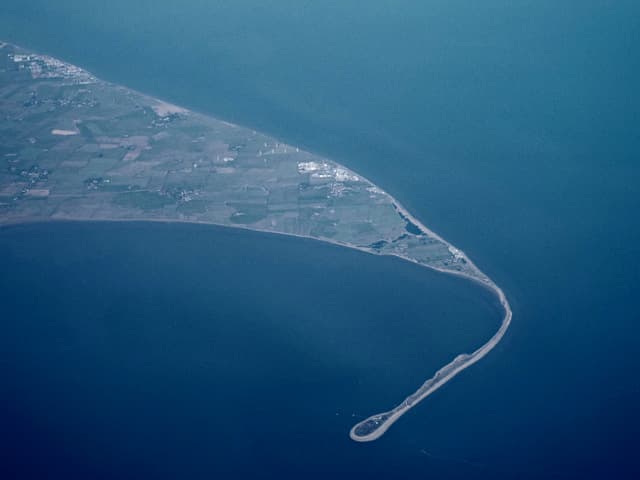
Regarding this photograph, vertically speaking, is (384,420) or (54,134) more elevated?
(54,134)

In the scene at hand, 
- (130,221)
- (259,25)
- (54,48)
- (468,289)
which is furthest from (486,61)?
(54,48)

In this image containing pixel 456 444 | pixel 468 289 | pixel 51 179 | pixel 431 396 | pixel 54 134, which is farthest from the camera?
pixel 54 134

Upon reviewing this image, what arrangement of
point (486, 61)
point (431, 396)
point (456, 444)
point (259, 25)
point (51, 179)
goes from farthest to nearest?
point (259, 25) < point (486, 61) < point (51, 179) < point (431, 396) < point (456, 444)

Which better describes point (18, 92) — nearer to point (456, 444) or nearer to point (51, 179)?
point (51, 179)

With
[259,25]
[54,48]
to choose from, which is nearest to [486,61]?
[259,25]

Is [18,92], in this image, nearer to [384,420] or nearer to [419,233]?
[419,233]

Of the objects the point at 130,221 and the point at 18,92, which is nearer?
the point at 130,221

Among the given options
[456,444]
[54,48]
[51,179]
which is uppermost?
[54,48]
